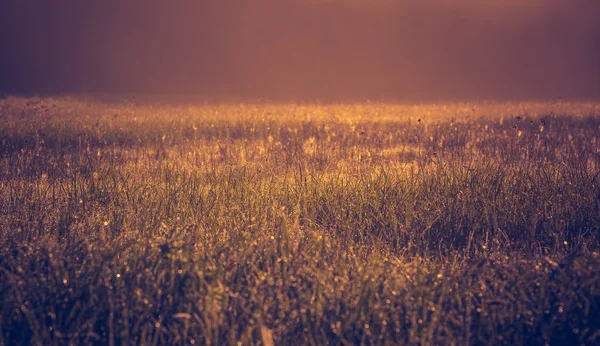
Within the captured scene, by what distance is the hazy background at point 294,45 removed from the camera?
29781 mm

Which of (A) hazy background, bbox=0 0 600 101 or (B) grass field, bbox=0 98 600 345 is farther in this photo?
(A) hazy background, bbox=0 0 600 101

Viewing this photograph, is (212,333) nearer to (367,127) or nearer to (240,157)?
(240,157)

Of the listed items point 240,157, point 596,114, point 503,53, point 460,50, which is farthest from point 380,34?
point 240,157

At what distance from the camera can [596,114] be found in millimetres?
9492

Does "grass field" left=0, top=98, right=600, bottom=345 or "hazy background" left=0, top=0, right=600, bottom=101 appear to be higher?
"hazy background" left=0, top=0, right=600, bottom=101

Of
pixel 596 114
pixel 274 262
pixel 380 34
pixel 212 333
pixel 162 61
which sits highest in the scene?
pixel 380 34

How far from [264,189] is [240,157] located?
2066 mm

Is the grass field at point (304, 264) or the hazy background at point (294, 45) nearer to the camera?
the grass field at point (304, 264)

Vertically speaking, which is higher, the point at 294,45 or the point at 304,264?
the point at 294,45

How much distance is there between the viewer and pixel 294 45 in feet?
109

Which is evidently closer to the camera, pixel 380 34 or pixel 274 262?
Result: pixel 274 262

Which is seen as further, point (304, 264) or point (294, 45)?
point (294, 45)

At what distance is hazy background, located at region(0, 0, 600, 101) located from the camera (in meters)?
29.8

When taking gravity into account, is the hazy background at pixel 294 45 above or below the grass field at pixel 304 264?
above
